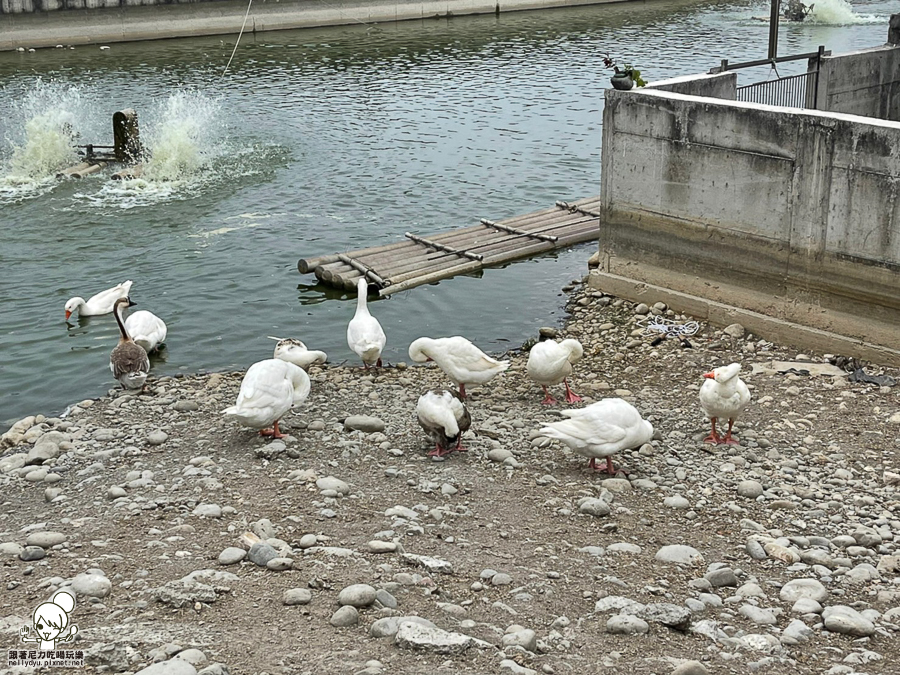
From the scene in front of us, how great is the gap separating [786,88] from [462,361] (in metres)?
8.38

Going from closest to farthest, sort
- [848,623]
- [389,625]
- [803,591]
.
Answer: [389,625] → [848,623] → [803,591]

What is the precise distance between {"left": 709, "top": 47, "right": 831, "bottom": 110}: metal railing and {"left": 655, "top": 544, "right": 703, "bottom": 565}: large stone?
32.2ft

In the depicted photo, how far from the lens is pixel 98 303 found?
16406 millimetres

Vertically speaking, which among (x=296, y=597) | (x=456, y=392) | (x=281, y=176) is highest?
(x=281, y=176)

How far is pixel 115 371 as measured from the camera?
13.8 m

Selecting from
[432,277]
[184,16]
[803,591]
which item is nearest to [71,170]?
[432,277]

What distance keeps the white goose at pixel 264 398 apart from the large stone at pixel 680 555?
439 cm

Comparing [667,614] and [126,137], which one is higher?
[126,137]

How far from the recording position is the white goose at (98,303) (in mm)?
16172

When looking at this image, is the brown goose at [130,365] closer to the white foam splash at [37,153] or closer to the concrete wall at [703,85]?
the concrete wall at [703,85]

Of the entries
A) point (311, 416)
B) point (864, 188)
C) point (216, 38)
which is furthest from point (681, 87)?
point (216, 38)

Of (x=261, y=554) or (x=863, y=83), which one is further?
(x=863, y=83)

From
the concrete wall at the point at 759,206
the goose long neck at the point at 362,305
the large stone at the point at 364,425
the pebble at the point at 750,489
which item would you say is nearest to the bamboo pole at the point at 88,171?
the goose long neck at the point at 362,305

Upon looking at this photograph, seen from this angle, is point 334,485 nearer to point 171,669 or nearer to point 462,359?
point 462,359
